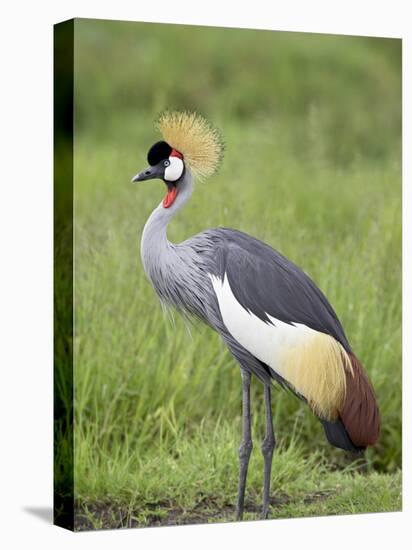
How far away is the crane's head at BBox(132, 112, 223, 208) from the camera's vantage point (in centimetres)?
517

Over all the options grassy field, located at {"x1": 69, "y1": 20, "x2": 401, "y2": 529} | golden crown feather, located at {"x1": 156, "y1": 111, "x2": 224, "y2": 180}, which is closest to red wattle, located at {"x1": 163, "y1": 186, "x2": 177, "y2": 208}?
golden crown feather, located at {"x1": 156, "y1": 111, "x2": 224, "y2": 180}

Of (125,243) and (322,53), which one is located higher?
(322,53)

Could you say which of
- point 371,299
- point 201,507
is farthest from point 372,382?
point 201,507

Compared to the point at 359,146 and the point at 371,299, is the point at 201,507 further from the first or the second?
the point at 359,146

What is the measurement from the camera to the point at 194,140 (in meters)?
5.20

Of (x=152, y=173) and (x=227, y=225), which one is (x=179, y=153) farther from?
(x=227, y=225)

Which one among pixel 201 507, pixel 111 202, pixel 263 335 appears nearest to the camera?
pixel 263 335

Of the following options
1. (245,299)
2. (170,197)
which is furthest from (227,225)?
(245,299)

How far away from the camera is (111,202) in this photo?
6477 millimetres

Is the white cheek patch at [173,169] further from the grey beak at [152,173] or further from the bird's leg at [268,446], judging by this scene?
the bird's leg at [268,446]

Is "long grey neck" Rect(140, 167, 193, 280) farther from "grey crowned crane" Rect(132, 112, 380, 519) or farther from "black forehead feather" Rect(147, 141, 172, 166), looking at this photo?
"black forehead feather" Rect(147, 141, 172, 166)

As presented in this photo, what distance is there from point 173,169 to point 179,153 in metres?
0.07

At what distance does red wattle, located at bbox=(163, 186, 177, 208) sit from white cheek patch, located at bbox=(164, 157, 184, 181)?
47 mm

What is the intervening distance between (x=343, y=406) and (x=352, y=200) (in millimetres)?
1638
